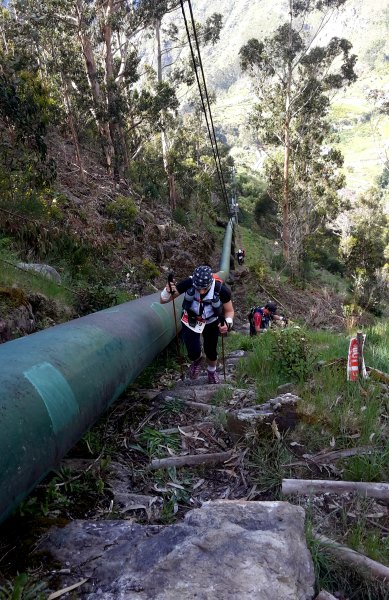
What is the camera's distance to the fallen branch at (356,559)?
7.29 feet

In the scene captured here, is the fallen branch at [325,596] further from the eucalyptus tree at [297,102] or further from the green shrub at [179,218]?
the eucalyptus tree at [297,102]

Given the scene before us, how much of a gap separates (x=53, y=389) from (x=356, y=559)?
1756 millimetres

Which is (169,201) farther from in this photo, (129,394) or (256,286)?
(129,394)

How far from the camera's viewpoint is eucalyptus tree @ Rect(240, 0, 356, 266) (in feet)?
80.6

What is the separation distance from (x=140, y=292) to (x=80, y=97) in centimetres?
1133

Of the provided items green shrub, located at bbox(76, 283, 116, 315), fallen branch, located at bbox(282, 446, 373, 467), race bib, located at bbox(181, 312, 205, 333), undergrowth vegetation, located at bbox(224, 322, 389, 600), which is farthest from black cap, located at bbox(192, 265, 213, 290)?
fallen branch, located at bbox(282, 446, 373, 467)

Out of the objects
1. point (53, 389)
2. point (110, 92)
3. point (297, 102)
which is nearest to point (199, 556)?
→ point (53, 389)

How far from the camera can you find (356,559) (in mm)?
2309

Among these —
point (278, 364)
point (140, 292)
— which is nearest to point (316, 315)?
point (140, 292)

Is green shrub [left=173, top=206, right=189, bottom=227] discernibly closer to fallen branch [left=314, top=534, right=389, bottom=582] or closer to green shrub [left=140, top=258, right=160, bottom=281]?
green shrub [left=140, top=258, right=160, bottom=281]

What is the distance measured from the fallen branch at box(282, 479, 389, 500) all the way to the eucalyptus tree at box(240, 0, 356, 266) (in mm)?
23665

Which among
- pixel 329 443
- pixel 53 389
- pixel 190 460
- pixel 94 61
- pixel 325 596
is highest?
pixel 94 61

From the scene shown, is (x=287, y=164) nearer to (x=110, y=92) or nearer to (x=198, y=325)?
(x=110, y=92)

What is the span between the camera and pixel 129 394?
471 centimetres
